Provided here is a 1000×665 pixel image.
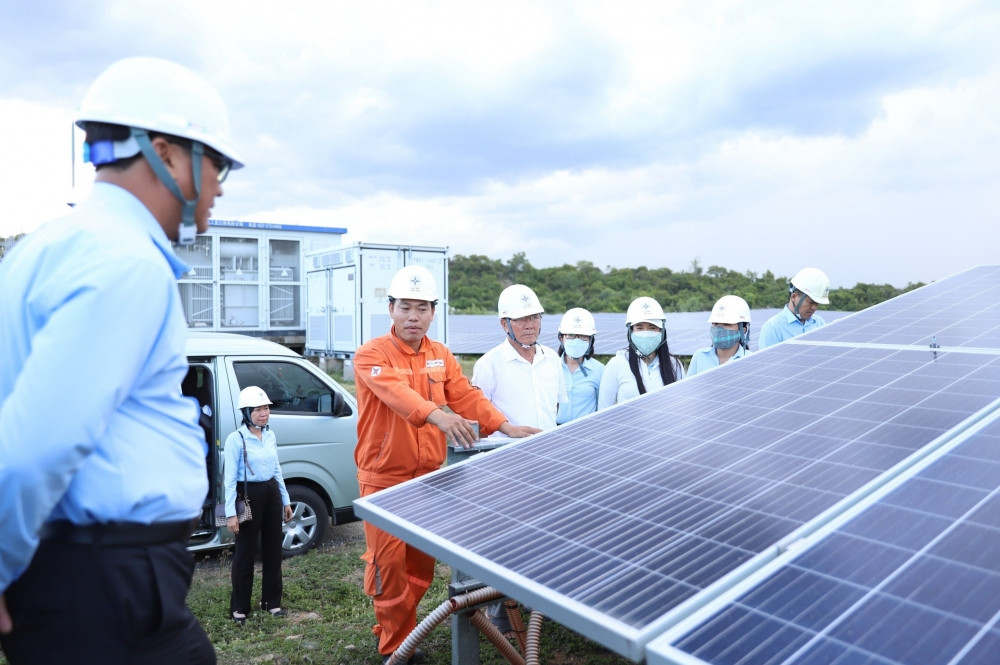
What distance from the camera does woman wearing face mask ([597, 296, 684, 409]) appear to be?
6.45m

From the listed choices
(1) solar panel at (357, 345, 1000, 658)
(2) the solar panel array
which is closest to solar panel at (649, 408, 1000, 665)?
(2) the solar panel array

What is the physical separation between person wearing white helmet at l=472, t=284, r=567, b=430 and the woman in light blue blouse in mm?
1963

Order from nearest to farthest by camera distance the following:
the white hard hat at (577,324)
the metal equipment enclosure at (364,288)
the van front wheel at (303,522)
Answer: the white hard hat at (577,324), the van front wheel at (303,522), the metal equipment enclosure at (364,288)

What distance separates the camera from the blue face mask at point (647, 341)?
257 inches

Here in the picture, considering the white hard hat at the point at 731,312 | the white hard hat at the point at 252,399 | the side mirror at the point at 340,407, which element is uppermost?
the white hard hat at the point at 731,312

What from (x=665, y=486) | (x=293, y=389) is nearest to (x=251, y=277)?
(x=293, y=389)

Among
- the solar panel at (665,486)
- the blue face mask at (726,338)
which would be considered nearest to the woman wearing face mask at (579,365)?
the blue face mask at (726,338)

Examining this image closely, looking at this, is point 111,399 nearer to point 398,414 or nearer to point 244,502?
point 398,414

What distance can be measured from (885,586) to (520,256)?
44.5 metres

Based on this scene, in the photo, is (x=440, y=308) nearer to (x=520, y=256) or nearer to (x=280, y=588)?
(x=280, y=588)

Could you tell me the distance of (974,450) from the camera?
97.8 inches

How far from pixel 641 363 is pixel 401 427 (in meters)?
2.57

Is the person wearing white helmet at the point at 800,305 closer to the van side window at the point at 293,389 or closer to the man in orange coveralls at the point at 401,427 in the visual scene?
the man in orange coveralls at the point at 401,427

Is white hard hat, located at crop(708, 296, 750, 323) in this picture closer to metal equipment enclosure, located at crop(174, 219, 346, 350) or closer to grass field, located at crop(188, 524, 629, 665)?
grass field, located at crop(188, 524, 629, 665)
